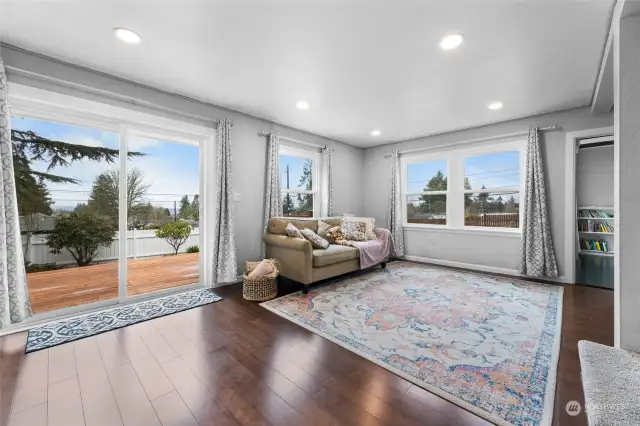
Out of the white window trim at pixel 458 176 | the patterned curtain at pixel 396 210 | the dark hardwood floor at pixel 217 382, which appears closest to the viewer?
the dark hardwood floor at pixel 217 382

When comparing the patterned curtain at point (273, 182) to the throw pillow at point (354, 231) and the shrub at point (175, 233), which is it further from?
the shrub at point (175, 233)

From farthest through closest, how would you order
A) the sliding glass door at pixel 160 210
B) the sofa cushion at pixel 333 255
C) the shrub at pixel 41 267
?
the sliding glass door at pixel 160 210 < the sofa cushion at pixel 333 255 < the shrub at pixel 41 267

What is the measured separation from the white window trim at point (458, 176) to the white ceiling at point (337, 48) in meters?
0.89

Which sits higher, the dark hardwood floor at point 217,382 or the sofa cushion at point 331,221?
the sofa cushion at point 331,221

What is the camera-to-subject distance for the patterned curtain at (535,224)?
3.80 m

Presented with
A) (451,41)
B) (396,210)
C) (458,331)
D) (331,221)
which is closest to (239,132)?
(331,221)

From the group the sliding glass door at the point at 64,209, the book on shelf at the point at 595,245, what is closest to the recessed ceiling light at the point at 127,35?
the sliding glass door at the point at 64,209

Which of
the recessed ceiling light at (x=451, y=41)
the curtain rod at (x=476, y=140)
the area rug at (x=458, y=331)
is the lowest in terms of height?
the area rug at (x=458, y=331)

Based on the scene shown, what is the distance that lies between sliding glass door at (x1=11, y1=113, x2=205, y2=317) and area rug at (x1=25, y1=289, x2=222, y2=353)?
0.22 m

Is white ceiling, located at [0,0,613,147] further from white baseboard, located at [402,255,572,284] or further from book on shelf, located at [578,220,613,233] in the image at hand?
white baseboard, located at [402,255,572,284]

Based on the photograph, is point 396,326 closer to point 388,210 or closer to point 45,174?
point 388,210

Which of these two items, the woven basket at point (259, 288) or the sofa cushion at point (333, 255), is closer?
the woven basket at point (259, 288)

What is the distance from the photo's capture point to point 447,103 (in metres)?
3.50

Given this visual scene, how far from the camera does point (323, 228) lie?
438cm
